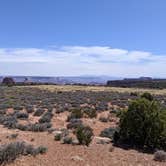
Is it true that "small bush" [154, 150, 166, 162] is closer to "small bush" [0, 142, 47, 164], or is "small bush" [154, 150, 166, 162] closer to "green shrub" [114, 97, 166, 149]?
"green shrub" [114, 97, 166, 149]

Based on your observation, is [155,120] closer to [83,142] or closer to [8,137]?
[83,142]

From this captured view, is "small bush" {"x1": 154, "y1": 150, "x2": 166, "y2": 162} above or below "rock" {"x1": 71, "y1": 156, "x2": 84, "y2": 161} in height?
below

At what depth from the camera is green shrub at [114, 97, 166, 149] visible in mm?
15688

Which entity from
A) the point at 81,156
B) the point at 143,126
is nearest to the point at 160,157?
the point at 81,156

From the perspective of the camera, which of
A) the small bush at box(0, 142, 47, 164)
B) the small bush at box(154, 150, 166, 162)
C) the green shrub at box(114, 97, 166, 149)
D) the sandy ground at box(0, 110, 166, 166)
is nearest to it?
the small bush at box(0, 142, 47, 164)

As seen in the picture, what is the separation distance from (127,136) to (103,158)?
4012mm

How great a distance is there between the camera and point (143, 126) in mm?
16078

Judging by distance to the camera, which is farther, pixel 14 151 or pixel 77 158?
pixel 77 158

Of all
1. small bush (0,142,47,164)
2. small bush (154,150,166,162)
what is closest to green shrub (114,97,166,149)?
small bush (154,150,166,162)

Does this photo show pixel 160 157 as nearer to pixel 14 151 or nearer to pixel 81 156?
pixel 81 156

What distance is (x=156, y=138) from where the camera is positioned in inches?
617

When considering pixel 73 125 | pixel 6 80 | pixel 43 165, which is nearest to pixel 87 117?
pixel 73 125

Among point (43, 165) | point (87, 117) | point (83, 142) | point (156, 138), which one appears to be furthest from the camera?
point (87, 117)

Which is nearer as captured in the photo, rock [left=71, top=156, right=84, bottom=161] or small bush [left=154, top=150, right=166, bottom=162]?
rock [left=71, top=156, right=84, bottom=161]
